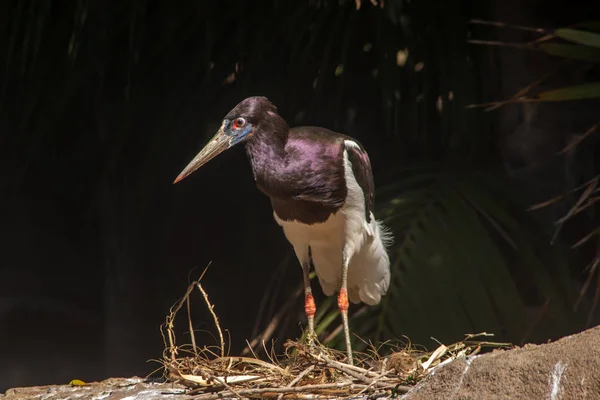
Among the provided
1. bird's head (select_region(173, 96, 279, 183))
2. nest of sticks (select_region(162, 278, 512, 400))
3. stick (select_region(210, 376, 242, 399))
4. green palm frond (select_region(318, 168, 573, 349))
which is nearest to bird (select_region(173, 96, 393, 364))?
bird's head (select_region(173, 96, 279, 183))

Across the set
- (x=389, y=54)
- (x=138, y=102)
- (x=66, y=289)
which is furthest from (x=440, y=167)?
(x=66, y=289)

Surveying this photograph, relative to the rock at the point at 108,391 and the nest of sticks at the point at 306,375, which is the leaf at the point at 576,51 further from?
the rock at the point at 108,391

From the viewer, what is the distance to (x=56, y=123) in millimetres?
4750

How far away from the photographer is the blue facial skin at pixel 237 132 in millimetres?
3080

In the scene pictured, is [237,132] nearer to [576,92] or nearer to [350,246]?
[350,246]

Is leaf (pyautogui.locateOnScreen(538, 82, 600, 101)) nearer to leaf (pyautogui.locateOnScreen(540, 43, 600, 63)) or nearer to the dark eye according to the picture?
leaf (pyautogui.locateOnScreen(540, 43, 600, 63))

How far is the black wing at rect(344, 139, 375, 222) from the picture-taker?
3197 millimetres

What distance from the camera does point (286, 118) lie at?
4.33 meters

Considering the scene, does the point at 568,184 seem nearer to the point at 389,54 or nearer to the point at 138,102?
the point at 389,54

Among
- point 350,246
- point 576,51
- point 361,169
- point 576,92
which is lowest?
point 350,246

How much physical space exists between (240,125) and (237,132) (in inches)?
1.0

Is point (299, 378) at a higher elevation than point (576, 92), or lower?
lower

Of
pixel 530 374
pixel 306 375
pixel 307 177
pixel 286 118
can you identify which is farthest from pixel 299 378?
pixel 286 118

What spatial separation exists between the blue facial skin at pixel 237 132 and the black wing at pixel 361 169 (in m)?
0.32
